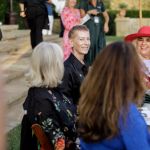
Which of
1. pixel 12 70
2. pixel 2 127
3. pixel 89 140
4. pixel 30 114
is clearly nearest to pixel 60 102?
pixel 30 114

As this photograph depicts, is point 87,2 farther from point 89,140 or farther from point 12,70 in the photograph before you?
point 89,140

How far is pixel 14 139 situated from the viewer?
219 inches

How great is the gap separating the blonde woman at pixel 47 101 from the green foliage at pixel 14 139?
5.00ft

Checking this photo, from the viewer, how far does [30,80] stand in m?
3.71

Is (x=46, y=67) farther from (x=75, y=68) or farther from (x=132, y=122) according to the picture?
(x=132, y=122)

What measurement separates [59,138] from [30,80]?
1.54 ft

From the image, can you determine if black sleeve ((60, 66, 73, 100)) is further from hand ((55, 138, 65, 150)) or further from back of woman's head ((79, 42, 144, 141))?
back of woman's head ((79, 42, 144, 141))

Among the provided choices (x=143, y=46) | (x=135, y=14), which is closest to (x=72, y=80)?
(x=143, y=46)

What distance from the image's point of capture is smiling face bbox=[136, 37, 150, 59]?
5113mm

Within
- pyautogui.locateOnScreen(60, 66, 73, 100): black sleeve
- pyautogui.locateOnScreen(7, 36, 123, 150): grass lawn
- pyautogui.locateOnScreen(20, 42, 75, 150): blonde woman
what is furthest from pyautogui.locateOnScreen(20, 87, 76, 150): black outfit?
pyautogui.locateOnScreen(7, 36, 123, 150): grass lawn

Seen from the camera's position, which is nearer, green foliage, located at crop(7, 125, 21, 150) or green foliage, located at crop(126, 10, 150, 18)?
green foliage, located at crop(7, 125, 21, 150)

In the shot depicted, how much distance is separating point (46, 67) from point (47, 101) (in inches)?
9.1

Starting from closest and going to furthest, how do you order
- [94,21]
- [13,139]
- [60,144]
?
[60,144] < [13,139] < [94,21]

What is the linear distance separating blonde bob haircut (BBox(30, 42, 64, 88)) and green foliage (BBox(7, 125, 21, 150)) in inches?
63.7
